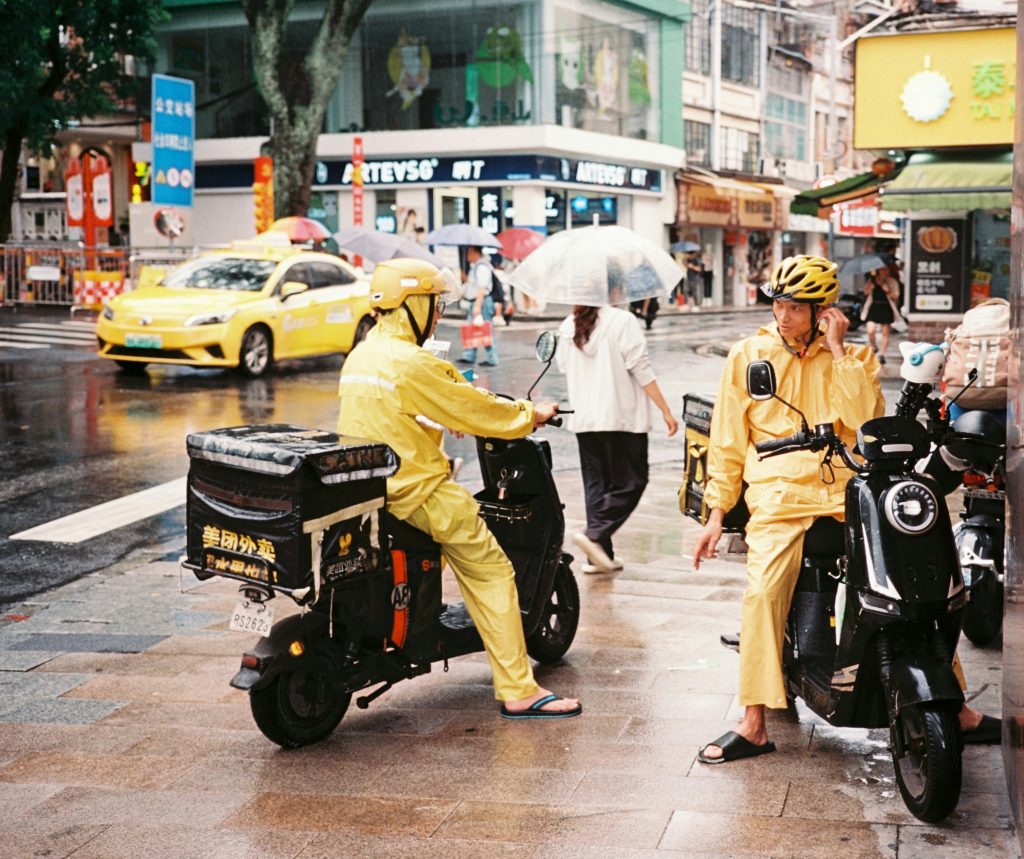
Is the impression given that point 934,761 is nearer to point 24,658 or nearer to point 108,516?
point 24,658

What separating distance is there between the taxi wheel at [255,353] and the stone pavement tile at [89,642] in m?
11.5

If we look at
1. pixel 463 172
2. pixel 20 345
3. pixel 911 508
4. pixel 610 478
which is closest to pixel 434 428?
pixel 911 508

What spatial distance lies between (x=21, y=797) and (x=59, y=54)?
1274 inches

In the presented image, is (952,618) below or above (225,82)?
below

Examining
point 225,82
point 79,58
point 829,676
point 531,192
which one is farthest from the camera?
point 225,82

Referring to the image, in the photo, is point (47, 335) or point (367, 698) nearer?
point (367, 698)

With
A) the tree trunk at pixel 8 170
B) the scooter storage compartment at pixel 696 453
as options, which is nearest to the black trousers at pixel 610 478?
the scooter storage compartment at pixel 696 453

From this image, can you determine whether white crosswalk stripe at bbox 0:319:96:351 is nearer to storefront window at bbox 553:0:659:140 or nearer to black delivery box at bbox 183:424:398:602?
black delivery box at bbox 183:424:398:602

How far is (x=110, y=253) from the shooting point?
32.4 meters

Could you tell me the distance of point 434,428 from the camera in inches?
219

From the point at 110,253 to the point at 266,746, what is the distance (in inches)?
1130

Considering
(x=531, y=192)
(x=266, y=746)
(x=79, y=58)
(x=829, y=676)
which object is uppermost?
(x=79, y=58)

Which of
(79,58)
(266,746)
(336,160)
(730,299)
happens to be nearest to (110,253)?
(79,58)

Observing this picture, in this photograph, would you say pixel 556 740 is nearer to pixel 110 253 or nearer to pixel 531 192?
pixel 110 253
